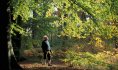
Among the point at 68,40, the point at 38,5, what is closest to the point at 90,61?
the point at 38,5

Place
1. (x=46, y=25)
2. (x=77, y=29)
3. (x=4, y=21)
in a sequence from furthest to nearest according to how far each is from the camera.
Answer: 1. (x=46, y=25)
2. (x=77, y=29)
3. (x=4, y=21)

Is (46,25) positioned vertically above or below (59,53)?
above

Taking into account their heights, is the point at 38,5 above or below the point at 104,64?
above

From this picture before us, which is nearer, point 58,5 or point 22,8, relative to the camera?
point 22,8

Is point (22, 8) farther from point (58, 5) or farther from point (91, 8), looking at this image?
point (91, 8)

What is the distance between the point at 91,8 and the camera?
16.4 meters

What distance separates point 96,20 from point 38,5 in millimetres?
3484

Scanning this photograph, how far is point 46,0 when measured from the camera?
1716 centimetres

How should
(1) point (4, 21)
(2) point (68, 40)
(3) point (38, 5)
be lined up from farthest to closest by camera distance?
(2) point (68, 40) < (3) point (38, 5) < (1) point (4, 21)

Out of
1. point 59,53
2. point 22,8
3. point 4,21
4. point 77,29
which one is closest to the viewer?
point 4,21

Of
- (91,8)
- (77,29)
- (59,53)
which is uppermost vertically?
(91,8)

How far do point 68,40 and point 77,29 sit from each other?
1787 cm

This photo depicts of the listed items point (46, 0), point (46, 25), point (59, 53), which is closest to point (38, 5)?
point (46, 0)

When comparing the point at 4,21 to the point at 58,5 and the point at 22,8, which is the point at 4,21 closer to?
the point at 22,8
